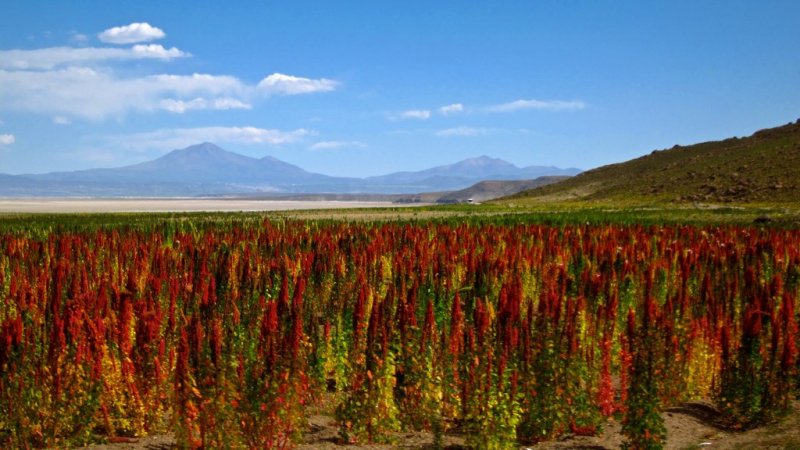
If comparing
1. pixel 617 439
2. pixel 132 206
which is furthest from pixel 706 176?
pixel 617 439

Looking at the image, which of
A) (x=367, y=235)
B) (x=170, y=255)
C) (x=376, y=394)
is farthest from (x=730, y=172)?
(x=376, y=394)

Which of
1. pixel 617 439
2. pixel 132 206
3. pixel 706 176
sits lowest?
pixel 617 439

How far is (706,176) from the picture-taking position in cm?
6750

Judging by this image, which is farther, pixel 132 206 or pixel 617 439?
pixel 132 206

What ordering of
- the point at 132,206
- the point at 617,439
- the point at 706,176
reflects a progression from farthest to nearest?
the point at 132,206 → the point at 706,176 → the point at 617,439

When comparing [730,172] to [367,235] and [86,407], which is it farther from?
[86,407]

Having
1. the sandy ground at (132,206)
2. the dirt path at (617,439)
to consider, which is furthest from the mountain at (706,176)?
the dirt path at (617,439)

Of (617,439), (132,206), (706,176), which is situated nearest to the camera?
(617,439)

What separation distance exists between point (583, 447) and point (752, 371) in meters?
1.69

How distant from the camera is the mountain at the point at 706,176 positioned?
57.4 meters

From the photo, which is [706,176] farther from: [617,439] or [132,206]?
[617,439]

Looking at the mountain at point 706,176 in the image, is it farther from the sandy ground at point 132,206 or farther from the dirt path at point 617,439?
the dirt path at point 617,439

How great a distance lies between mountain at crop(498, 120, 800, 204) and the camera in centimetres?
5741

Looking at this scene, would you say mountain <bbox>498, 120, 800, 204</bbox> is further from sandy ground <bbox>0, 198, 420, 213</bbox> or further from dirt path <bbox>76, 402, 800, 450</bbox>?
dirt path <bbox>76, 402, 800, 450</bbox>
